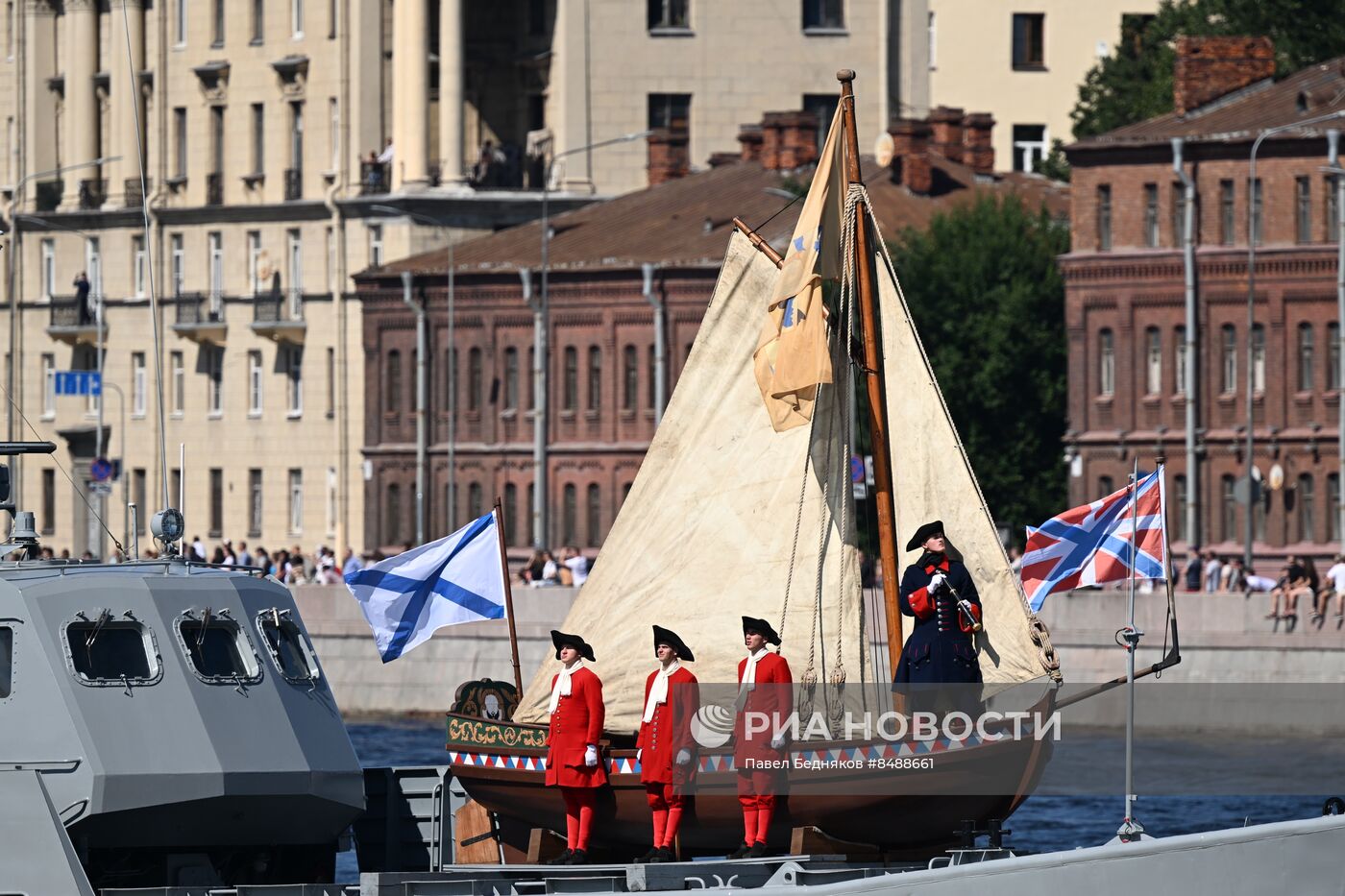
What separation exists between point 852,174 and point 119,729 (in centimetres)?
1061

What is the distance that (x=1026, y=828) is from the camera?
52.4 metres

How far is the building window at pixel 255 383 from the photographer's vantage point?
392ft

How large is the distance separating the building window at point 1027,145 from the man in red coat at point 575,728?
99.5 metres

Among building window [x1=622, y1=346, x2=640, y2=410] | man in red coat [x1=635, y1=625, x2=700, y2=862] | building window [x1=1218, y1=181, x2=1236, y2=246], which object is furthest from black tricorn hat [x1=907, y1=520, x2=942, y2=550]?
building window [x1=622, y1=346, x2=640, y2=410]

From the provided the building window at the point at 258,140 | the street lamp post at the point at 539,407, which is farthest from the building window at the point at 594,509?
the building window at the point at 258,140

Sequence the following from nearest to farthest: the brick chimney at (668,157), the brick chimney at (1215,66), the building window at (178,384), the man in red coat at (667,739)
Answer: the man in red coat at (667,739), the brick chimney at (1215,66), the brick chimney at (668,157), the building window at (178,384)

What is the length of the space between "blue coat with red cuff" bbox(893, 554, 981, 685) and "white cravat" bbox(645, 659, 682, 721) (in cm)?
266

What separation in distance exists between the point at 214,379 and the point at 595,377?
21.7 meters

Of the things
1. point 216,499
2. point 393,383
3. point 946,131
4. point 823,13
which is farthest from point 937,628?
point 216,499

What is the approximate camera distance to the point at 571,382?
104250mm

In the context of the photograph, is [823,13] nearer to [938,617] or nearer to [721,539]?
[721,539]

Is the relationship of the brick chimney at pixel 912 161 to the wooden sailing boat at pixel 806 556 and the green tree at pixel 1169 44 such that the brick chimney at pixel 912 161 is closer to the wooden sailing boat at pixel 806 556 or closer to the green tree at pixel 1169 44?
the green tree at pixel 1169 44

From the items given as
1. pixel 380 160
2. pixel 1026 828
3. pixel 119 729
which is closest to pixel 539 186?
pixel 380 160

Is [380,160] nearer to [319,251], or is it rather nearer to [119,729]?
[319,251]
